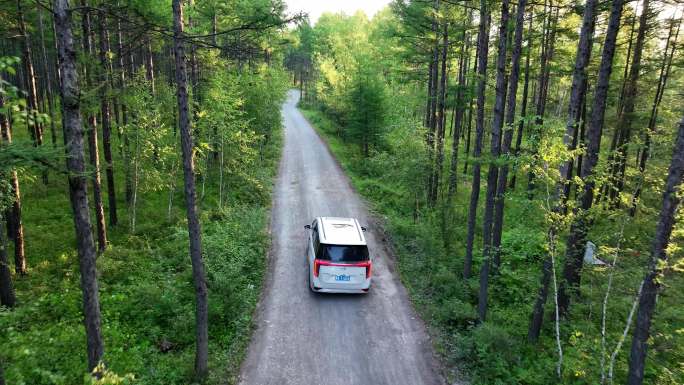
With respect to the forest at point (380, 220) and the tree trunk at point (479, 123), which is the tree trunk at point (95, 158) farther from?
the tree trunk at point (479, 123)

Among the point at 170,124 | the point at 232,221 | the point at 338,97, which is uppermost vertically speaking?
the point at 338,97

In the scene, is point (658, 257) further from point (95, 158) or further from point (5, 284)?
point (95, 158)

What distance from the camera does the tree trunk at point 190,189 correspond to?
7715 millimetres

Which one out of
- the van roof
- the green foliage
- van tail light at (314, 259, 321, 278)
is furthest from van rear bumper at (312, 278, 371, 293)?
the green foliage

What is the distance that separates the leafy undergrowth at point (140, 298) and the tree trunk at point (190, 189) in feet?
2.47

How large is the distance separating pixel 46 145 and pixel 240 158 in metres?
14.8

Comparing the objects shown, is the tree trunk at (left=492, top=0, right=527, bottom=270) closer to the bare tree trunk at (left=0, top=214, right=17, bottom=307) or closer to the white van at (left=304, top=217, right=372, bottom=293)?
the white van at (left=304, top=217, right=372, bottom=293)

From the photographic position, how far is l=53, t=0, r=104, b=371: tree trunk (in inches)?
237

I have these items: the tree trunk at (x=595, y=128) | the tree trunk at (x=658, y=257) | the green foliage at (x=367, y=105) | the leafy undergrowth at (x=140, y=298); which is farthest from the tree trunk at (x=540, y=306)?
the green foliage at (x=367, y=105)

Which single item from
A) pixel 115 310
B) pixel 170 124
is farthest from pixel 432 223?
pixel 170 124

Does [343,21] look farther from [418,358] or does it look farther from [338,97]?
[418,358]

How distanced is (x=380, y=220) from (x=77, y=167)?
51.9 ft

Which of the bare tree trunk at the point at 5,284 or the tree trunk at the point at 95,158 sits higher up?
the tree trunk at the point at 95,158

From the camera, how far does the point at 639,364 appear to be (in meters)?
6.95
